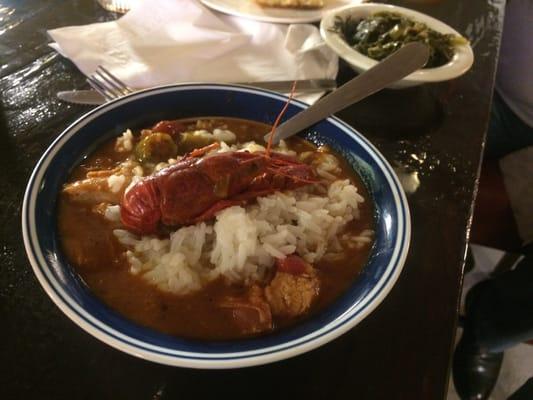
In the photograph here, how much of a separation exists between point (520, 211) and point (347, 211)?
5.35 feet

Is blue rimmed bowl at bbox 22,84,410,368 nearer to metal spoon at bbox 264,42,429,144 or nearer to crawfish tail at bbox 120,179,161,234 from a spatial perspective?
metal spoon at bbox 264,42,429,144

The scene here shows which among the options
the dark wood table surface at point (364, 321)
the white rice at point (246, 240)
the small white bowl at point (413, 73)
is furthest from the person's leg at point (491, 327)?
the white rice at point (246, 240)

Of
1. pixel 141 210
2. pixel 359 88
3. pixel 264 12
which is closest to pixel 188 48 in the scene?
pixel 264 12

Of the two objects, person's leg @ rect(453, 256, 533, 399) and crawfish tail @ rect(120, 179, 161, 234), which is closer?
crawfish tail @ rect(120, 179, 161, 234)

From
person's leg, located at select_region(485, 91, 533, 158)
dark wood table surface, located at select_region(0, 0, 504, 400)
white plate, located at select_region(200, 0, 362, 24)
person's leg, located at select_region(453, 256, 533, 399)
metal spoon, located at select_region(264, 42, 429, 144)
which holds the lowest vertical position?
person's leg, located at select_region(453, 256, 533, 399)

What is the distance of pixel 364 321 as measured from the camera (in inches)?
45.4

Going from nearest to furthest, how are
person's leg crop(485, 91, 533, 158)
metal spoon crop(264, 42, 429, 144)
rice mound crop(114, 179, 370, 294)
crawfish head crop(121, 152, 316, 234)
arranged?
rice mound crop(114, 179, 370, 294) → crawfish head crop(121, 152, 316, 234) → metal spoon crop(264, 42, 429, 144) → person's leg crop(485, 91, 533, 158)

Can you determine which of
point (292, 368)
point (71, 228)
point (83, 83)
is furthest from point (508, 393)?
point (83, 83)

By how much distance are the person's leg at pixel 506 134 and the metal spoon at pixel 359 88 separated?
4.30 ft

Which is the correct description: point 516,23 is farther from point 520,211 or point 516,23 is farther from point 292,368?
A: point 292,368

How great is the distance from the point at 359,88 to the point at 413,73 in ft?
1.28

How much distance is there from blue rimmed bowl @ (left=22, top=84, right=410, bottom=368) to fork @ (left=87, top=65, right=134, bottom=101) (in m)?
0.34

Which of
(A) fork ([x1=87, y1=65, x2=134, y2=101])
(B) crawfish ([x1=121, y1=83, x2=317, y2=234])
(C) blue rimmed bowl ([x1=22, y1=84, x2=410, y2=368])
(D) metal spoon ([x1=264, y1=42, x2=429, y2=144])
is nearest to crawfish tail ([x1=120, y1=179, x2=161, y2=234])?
(B) crawfish ([x1=121, y1=83, x2=317, y2=234])

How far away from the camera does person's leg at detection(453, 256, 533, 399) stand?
194 centimetres
